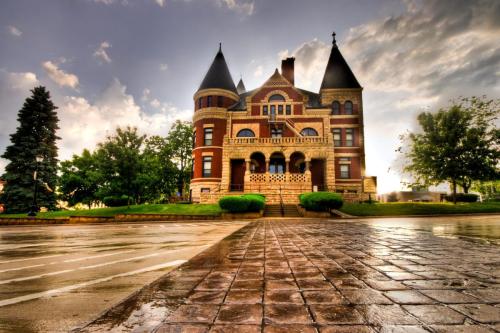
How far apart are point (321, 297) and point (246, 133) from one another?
99.0 feet

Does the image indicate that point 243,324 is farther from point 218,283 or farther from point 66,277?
point 66,277

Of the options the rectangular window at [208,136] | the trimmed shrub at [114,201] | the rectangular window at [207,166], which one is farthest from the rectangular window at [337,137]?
the trimmed shrub at [114,201]

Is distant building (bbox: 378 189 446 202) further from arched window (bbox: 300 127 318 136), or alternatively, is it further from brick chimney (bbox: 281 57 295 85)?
brick chimney (bbox: 281 57 295 85)

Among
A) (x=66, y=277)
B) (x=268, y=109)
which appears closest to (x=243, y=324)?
(x=66, y=277)

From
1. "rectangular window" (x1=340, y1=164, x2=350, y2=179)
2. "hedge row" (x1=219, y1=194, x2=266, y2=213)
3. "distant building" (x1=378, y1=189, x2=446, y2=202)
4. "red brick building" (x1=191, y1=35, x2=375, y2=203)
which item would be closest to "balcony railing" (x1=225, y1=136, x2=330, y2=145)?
"red brick building" (x1=191, y1=35, x2=375, y2=203)

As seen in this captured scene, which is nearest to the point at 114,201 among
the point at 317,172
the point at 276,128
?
the point at 276,128

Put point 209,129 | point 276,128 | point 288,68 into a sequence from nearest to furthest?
point 276,128
point 209,129
point 288,68

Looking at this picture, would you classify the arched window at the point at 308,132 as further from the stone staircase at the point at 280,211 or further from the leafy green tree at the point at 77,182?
the leafy green tree at the point at 77,182

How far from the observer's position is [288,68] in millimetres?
36500

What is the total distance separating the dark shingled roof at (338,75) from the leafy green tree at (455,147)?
10.7m

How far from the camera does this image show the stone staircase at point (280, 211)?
20.4 meters

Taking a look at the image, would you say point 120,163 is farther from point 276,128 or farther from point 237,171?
point 276,128

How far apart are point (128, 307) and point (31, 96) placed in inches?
1690

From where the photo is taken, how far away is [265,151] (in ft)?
92.1
